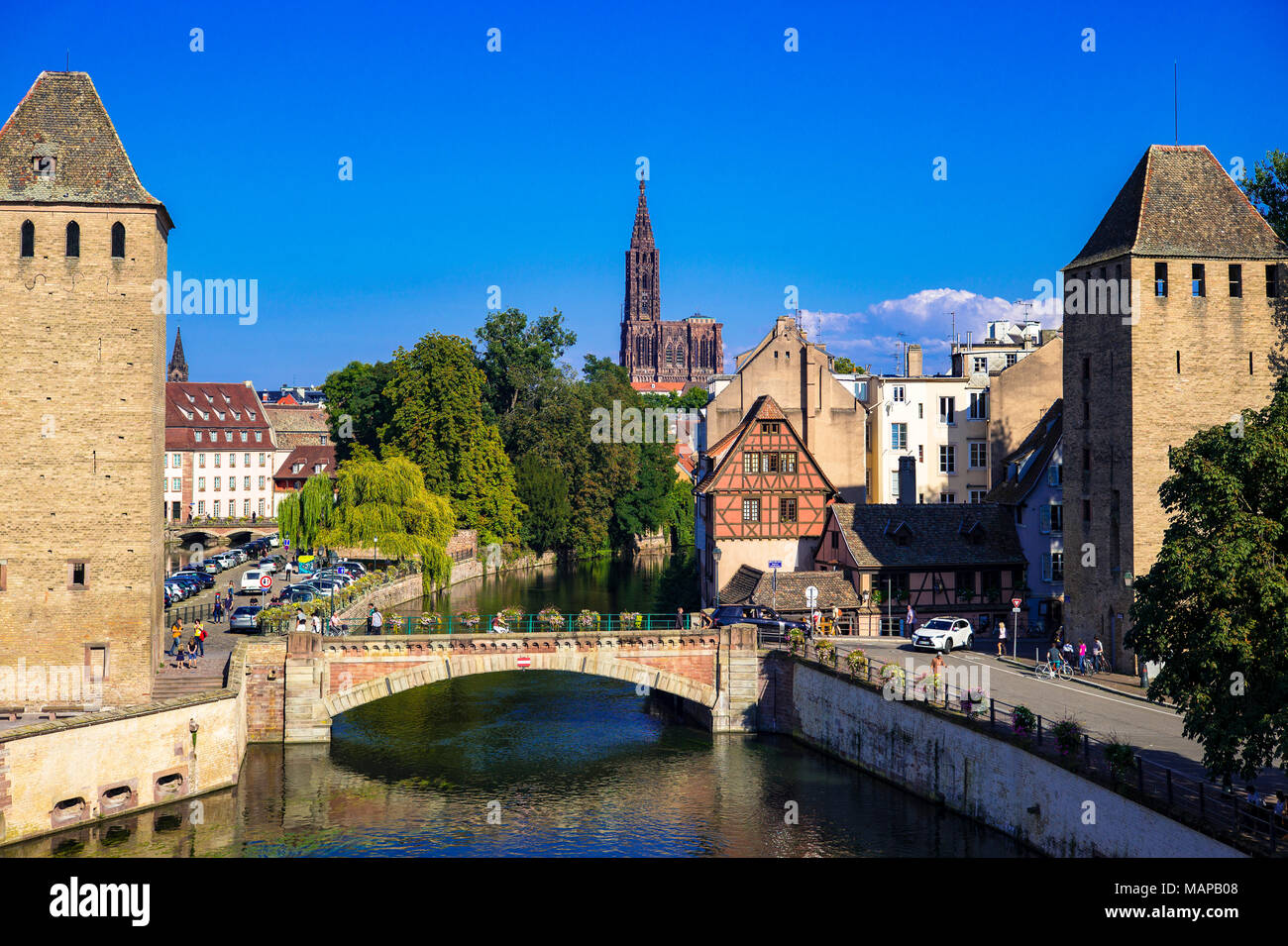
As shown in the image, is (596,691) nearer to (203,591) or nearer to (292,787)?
(292,787)

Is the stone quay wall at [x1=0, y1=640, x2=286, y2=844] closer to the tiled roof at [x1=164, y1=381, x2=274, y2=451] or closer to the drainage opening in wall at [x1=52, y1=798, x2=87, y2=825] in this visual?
the drainage opening in wall at [x1=52, y1=798, x2=87, y2=825]

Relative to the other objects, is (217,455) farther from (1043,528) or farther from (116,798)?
(116,798)

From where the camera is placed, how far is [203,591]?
68.5 m

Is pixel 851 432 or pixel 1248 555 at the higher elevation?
pixel 851 432

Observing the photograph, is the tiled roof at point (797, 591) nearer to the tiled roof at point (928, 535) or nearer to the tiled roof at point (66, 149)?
the tiled roof at point (928, 535)

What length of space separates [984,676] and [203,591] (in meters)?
43.1

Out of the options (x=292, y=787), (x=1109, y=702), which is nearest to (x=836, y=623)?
(x=1109, y=702)

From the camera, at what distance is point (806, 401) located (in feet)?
213

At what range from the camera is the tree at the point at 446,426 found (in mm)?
88750

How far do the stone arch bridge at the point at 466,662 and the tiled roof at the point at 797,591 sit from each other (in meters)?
5.83

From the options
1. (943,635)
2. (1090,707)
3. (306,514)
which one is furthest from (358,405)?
(1090,707)

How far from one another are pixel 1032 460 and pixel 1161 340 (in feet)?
47.0

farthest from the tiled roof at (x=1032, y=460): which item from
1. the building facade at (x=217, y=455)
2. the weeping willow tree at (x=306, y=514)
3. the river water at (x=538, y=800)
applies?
the building facade at (x=217, y=455)

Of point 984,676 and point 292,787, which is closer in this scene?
point 292,787
